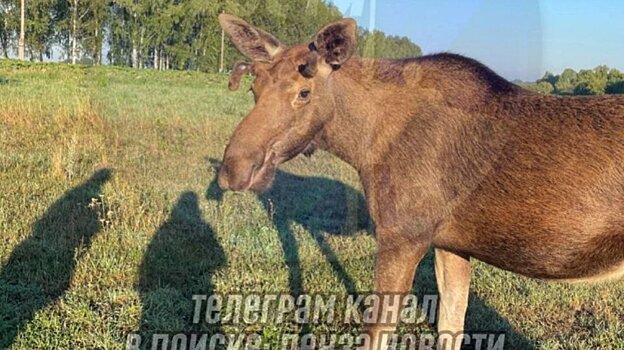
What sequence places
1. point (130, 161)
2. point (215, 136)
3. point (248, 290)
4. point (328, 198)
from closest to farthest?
point (248, 290)
point (328, 198)
point (130, 161)
point (215, 136)

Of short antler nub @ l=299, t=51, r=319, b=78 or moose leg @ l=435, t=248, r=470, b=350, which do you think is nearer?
short antler nub @ l=299, t=51, r=319, b=78

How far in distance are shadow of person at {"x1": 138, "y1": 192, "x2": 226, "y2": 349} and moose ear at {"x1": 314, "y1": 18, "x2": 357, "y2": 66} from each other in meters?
2.79

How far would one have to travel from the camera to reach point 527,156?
4.17 metres

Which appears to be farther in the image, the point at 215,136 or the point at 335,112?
the point at 215,136

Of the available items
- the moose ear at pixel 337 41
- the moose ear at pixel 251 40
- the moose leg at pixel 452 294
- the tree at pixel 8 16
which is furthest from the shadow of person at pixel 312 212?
the tree at pixel 8 16

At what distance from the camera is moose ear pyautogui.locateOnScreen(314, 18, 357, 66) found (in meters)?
4.20

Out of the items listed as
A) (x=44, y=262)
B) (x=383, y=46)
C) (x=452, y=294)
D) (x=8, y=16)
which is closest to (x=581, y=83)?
(x=383, y=46)

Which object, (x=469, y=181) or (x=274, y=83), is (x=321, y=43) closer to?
(x=274, y=83)

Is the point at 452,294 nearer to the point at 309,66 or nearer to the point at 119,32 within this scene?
the point at 309,66

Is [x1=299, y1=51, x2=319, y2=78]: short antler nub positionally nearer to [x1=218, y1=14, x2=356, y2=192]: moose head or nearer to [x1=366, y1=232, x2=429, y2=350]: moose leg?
[x1=218, y1=14, x2=356, y2=192]: moose head

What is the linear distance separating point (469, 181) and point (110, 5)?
71023 mm

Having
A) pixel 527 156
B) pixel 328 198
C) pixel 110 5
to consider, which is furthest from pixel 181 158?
pixel 110 5

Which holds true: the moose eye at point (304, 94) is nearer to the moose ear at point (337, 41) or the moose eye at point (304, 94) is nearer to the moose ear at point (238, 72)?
the moose ear at point (337, 41)

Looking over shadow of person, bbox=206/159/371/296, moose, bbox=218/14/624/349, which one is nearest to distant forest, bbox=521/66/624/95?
moose, bbox=218/14/624/349
